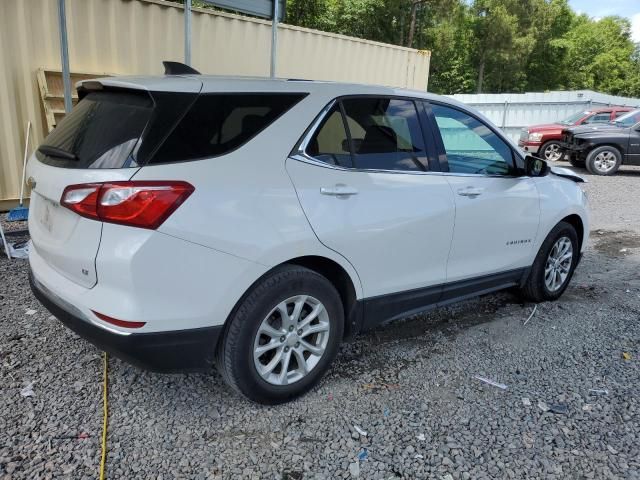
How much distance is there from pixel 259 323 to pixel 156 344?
20.1 inches

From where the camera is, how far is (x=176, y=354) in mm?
2488

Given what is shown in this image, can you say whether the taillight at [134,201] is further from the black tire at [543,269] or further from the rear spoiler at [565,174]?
the rear spoiler at [565,174]

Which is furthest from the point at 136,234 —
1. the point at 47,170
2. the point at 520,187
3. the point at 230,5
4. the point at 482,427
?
the point at 230,5

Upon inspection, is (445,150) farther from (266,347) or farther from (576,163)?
A: (576,163)

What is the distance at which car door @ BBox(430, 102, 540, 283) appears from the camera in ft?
11.8

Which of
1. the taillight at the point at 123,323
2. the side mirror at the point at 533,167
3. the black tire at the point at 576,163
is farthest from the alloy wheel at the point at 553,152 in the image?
the taillight at the point at 123,323

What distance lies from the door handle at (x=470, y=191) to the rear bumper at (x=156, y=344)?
6.15 ft

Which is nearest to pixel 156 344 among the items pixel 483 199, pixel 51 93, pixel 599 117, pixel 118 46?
pixel 483 199

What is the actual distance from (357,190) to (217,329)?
107 cm

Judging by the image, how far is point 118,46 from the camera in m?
7.11

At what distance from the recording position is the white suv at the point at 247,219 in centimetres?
236

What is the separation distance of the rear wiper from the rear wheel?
15.7 metres

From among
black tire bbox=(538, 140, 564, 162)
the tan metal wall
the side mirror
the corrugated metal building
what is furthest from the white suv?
the corrugated metal building

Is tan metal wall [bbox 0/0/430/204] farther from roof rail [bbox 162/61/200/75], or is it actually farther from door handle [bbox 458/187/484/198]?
door handle [bbox 458/187/484/198]
